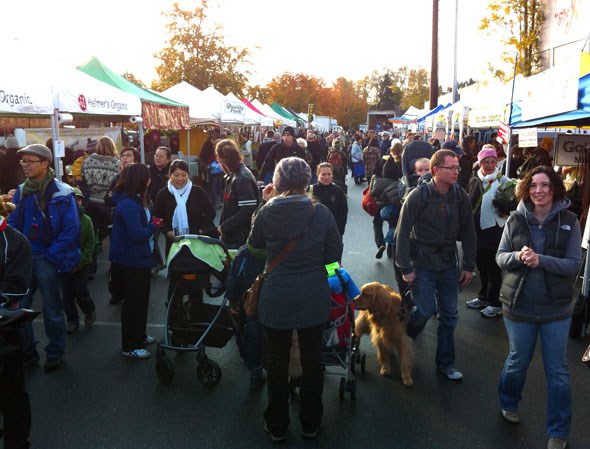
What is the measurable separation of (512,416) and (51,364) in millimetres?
3739

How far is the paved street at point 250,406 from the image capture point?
3828 millimetres

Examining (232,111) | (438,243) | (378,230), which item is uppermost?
(232,111)

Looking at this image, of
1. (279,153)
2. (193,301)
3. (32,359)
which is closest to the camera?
Answer: (32,359)

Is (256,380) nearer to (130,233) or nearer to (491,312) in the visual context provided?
(130,233)

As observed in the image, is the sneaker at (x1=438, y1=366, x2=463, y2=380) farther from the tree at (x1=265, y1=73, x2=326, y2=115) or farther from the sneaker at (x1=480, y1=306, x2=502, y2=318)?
the tree at (x1=265, y1=73, x2=326, y2=115)

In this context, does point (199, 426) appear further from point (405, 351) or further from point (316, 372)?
point (405, 351)

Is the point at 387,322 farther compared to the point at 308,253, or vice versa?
the point at 387,322

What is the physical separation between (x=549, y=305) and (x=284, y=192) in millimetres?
1839

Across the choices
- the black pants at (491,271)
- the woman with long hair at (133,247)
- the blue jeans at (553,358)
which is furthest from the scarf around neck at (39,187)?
the black pants at (491,271)

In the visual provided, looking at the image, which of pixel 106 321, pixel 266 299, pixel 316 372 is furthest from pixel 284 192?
pixel 106 321

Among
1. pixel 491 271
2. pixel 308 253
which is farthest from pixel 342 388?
pixel 491 271

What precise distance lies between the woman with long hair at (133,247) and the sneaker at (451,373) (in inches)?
103

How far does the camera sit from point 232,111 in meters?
18.7

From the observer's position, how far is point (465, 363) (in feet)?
17.0
